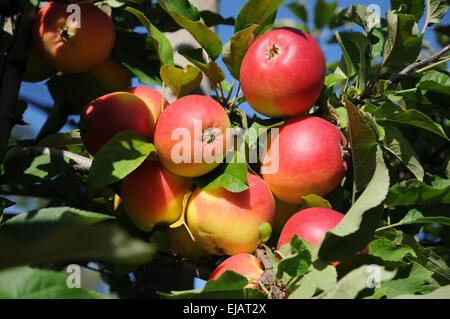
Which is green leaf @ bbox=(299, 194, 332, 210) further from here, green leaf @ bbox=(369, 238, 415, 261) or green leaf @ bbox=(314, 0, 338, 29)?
green leaf @ bbox=(314, 0, 338, 29)

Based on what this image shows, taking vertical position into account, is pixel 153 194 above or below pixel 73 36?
below

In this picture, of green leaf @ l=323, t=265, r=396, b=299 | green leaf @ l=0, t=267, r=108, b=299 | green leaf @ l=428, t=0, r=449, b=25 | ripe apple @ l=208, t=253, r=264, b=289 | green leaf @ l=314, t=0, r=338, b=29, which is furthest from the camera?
green leaf @ l=314, t=0, r=338, b=29

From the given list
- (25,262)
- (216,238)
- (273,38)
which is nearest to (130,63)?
(273,38)

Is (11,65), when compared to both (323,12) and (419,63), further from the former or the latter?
(323,12)

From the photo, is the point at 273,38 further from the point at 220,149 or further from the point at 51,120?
the point at 51,120

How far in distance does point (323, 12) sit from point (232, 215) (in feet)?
6.05

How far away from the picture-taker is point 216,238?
0.88 meters

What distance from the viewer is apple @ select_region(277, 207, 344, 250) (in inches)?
29.9

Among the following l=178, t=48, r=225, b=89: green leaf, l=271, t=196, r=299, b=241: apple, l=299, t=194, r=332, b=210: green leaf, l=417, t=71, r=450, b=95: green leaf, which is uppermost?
l=178, t=48, r=225, b=89: green leaf

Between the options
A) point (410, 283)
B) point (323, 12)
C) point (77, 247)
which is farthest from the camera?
point (323, 12)

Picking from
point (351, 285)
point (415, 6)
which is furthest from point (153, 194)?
point (415, 6)

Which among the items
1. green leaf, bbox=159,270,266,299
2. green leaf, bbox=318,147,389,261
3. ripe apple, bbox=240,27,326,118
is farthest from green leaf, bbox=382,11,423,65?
green leaf, bbox=159,270,266,299

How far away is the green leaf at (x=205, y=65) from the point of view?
0.94 metres

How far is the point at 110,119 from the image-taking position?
0.92 meters
